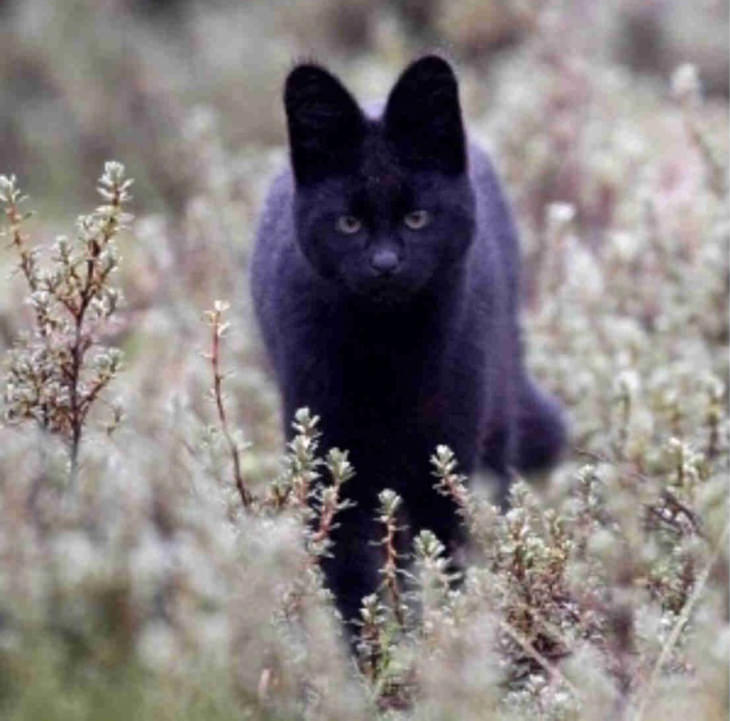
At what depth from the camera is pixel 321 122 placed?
3471mm

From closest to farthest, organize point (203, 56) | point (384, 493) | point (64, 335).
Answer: point (384, 493) < point (64, 335) < point (203, 56)

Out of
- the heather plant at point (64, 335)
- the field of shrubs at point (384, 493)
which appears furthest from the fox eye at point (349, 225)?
the heather plant at point (64, 335)

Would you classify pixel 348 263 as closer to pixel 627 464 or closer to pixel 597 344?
pixel 627 464

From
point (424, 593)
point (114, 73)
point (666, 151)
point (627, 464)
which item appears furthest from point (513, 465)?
point (114, 73)

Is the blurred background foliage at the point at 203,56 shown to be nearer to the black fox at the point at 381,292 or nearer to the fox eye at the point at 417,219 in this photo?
the black fox at the point at 381,292

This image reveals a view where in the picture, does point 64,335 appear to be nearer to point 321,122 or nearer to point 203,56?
point 321,122

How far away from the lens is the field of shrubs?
223 cm

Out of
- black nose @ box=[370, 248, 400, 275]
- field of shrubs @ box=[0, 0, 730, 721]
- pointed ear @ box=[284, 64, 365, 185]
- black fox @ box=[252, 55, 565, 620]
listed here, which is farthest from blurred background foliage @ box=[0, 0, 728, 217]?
black nose @ box=[370, 248, 400, 275]

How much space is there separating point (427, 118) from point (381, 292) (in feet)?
1.06

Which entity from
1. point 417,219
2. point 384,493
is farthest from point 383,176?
point 384,493

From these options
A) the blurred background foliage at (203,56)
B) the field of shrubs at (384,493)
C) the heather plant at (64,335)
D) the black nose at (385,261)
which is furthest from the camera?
the blurred background foliage at (203,56)

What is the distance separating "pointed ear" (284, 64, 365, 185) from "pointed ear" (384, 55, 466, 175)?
7 cm

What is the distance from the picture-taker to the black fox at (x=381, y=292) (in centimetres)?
346

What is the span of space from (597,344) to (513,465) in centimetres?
60
